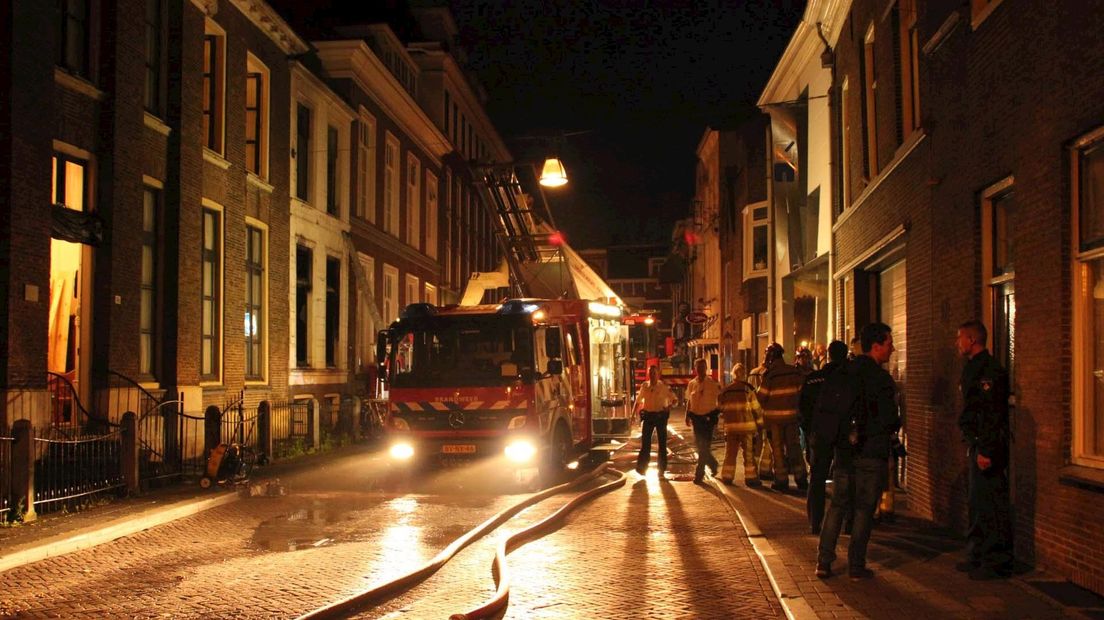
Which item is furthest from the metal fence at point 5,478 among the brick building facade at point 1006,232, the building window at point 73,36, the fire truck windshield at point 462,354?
the brick building facade at point 1006,232

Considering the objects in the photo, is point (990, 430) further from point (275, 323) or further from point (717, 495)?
point (275, 323)

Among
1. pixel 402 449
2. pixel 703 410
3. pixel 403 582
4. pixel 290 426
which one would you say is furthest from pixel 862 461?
pixel 290 426

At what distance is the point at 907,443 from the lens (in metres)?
12.2

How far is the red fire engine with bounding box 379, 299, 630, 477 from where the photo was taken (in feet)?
48.7

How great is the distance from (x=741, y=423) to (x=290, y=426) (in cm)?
896

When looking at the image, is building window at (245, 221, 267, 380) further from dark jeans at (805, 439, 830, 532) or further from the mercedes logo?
dark jeans at (805, 439, 830, 532)

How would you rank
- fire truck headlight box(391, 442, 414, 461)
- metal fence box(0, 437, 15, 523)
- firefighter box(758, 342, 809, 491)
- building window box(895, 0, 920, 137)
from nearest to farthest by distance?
1. metal fence box(0, 437, 15, 523)
2. building window box(895, 0, 920, 137)
3. firefighter box(758, 342, 809, 491)
4. fire truck headlight box(391, 442, 414, 461)

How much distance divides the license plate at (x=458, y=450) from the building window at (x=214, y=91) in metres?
8.02

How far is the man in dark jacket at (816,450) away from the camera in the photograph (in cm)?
859

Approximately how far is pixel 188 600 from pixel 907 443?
26.8ft

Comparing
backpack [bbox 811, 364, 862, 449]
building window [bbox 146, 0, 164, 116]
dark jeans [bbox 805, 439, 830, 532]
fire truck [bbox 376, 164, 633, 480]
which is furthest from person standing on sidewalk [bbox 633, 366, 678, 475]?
building window [bbox 146, 0, 164, 116]

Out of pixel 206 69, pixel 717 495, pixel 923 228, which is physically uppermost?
pixel 206 69

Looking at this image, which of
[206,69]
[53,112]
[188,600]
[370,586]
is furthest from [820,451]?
[206,69]

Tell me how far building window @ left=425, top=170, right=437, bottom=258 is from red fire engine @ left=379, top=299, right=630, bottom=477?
19.0 metres
